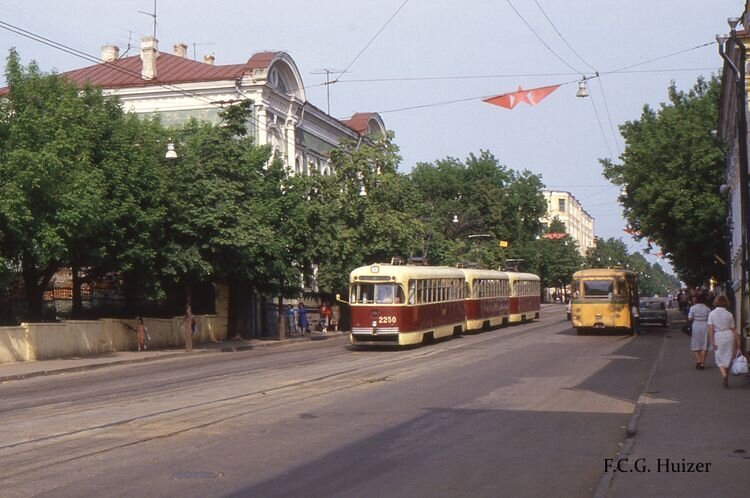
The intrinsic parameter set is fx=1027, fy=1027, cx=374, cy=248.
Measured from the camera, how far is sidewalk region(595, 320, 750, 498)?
9109 millimetres

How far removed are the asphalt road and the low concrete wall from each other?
5.00 meters

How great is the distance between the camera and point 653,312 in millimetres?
49375

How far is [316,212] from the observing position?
4625 centimetres

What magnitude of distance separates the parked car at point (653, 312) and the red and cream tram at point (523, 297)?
789 centimetres

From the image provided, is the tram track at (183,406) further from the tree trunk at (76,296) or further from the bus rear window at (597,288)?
the bus rear window at (597,288)

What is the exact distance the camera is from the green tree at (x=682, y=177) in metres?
49.2

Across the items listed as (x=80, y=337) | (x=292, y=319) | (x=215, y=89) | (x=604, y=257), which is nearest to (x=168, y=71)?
(x=215, y=89)

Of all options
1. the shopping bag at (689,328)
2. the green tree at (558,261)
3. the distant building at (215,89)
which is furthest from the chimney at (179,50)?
the green tree at (558,261)

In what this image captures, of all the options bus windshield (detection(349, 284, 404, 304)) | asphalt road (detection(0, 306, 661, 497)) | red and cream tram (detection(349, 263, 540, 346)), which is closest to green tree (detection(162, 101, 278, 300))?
bus windshield (detection(349, 284, 404, 304))

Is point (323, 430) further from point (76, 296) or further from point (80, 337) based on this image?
point (76, 296)

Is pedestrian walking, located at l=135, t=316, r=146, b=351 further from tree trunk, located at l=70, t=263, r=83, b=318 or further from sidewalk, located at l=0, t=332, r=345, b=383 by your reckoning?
tree trunk, located at l=70, t=263, r=83, b=318

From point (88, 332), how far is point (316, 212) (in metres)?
14.3

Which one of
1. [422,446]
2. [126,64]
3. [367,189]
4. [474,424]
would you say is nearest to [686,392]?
[474,424]

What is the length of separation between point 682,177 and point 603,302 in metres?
11.6
